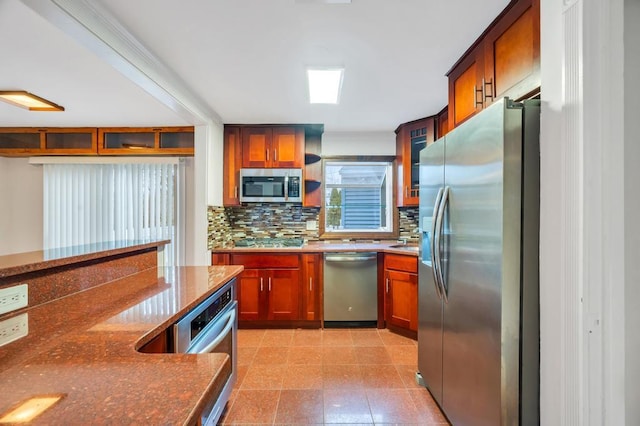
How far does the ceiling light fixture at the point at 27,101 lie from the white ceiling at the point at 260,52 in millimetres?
90

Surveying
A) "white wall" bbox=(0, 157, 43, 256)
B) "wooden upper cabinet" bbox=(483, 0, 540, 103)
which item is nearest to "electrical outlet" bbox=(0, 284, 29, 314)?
"wooden upper cabinet" bbox=(483, 0, 540, 103)

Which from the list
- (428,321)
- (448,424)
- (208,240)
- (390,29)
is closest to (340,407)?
(448,424)

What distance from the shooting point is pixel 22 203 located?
12.0 feet

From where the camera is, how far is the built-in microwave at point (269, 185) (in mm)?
3236

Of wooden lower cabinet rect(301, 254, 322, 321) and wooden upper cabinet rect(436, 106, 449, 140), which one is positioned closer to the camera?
wooden upper cabinet rect(436, 106, 449, 140)

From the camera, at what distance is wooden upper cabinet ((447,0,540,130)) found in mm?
1327

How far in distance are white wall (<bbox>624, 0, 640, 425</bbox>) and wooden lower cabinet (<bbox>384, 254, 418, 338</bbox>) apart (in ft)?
5.83

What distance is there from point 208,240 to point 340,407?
78.2 inches

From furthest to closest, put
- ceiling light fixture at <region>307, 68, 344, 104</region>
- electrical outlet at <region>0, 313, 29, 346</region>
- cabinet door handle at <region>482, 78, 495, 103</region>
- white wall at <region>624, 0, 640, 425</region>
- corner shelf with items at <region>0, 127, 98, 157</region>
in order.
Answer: corner shelf with items at <region>0, 127, 98, 157</region>
ceiling light fixture at <region>307, 68, 344, 104</region>
cabinet door handle at <region>482, 78, 495, 103</region>
white wall at <region>624, 0, 640, 425</region>
electrical outlet at <region>0, 313, 29, 346</region>

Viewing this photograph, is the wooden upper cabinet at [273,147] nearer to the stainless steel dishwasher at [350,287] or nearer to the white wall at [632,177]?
the stainless steel dishwasher at [350,287]

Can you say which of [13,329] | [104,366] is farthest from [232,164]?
[104,366]

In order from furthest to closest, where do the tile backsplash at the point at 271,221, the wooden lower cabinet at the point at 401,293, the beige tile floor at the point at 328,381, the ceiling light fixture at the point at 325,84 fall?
the tile backsplash at the point at 271,221 < the wooden lower cabinet at the point at 401,293 < the ceiling light fixture at the point at 325,84 < the beige tile floor at the point at 328,381

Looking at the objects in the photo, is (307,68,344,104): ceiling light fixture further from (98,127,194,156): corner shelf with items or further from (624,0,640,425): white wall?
(98,127,194,156): corner shelf with items

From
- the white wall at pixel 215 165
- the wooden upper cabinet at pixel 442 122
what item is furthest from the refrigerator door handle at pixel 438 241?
the white wall at pixel 215 165
